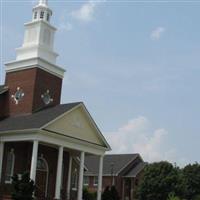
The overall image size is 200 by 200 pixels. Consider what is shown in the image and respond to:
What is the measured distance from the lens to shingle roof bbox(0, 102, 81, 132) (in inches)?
1422

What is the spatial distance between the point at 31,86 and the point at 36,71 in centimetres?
133

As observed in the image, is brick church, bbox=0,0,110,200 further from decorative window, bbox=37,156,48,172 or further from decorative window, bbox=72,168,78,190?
decorative window, bbox=72,168,78,190

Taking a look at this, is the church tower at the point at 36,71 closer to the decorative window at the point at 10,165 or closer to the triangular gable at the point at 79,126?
the triangular gable at the point at 79,126

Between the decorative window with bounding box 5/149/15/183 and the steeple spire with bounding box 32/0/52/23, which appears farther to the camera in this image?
the steeple spire with bounding box 32/0/52/23

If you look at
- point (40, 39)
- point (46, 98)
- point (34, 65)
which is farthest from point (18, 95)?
point (40, 39)

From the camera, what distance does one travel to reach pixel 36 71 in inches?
1604

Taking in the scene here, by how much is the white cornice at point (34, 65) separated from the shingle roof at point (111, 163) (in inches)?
1273

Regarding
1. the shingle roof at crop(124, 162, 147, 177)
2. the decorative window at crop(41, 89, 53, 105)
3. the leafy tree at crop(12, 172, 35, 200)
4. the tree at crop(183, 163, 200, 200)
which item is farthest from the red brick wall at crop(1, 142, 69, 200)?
the shingle roof at crop(124, 162, 147, 177)

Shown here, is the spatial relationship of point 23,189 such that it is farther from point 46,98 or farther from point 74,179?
point 74,179

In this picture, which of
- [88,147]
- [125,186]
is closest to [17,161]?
[88,147]

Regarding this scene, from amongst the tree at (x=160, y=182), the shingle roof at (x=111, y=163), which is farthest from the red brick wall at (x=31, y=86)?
the shingle roof at (x=111, y=163)

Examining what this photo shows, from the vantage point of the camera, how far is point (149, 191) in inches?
2361

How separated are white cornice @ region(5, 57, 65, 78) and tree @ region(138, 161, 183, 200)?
22756 millimetres

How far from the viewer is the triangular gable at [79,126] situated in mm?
37500
